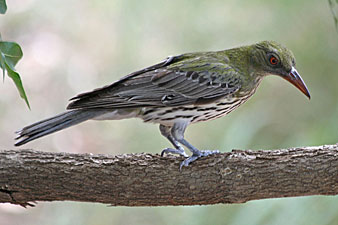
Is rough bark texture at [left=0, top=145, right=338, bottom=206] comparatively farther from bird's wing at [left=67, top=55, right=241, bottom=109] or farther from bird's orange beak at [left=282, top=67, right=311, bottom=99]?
bird's orange beak at [left=282, top=67, right=311, bottom=99]

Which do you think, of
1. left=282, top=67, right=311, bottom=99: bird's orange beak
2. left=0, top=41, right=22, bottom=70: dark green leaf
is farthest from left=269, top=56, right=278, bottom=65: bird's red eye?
left=0, top=41, right=22, bottom=70: dark green leaf

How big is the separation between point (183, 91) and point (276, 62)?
97 cm

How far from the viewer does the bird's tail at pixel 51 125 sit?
4.18 meters

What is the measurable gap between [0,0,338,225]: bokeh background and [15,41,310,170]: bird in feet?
4.90

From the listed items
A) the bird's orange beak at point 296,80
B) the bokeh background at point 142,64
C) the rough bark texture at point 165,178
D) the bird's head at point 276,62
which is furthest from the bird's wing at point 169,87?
the bokeh background at point 142,64

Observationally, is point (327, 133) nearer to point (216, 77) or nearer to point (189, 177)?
point (216, 77)

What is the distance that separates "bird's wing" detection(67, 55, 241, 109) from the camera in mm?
4660

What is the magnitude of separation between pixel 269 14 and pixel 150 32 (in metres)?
1.77

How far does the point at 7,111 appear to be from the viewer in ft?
25.0

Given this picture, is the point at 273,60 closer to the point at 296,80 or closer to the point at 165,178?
the point at 296,80

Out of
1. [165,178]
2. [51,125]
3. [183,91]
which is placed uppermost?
[183,91]

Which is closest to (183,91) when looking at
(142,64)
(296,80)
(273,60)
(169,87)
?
(169,87)

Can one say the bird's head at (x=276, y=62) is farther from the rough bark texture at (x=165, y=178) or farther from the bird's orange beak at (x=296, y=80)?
the rough bark texture at (x=165, y=178)

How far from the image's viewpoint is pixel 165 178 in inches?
162
